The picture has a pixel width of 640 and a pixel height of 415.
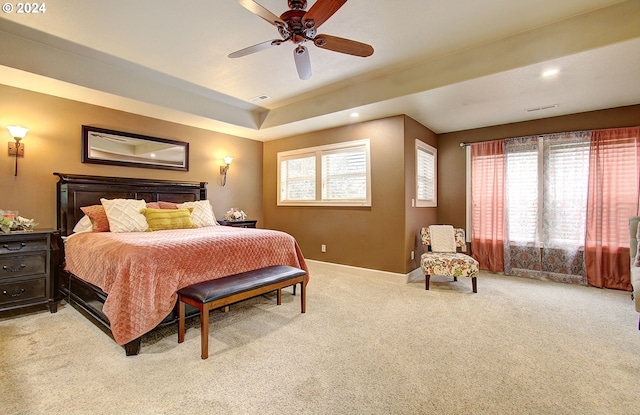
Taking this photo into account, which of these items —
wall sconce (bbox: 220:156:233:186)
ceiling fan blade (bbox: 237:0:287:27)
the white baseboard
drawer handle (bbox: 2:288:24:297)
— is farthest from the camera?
wall sconce (bbox: 220:156:233:186)

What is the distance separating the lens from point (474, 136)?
16.3 feet

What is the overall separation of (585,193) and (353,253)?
11.2 feet

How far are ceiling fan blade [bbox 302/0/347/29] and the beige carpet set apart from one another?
8.11 feet

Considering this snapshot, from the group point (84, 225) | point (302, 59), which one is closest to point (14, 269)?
point (84, 225)

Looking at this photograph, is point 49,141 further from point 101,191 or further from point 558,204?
point 558,204

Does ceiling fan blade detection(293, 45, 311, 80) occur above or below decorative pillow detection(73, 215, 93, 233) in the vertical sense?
above

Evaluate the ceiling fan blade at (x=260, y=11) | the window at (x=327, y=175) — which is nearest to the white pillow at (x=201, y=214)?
the window at (x=327, y=175)

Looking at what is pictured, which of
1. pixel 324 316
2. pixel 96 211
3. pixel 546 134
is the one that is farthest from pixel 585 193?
pixel 96 211

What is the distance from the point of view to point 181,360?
209 centimetres

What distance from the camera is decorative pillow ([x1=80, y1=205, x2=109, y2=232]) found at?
3312 millimetres

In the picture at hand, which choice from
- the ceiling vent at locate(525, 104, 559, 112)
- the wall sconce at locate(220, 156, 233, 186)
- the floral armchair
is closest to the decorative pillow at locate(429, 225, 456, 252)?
the floral armchair

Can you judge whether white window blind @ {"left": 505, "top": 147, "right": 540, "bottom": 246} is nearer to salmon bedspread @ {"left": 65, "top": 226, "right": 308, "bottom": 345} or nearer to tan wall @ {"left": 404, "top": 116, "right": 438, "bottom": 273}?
tan wall @ {"left": 404, "top": 116, "right": 438, "bottom": 273}

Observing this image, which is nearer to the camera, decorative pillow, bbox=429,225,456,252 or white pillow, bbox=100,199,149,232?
white pillow, bbox=100,199,149,232

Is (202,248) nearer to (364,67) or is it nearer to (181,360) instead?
(181,360)
